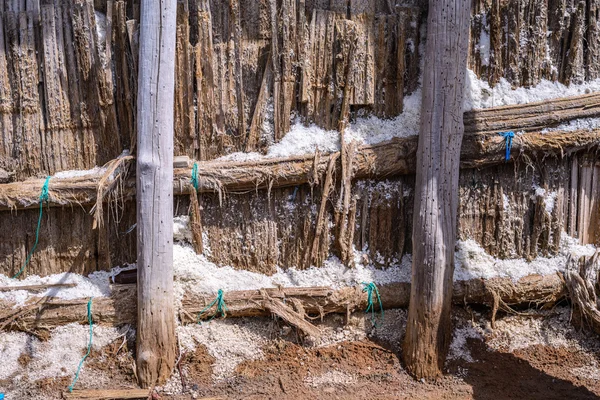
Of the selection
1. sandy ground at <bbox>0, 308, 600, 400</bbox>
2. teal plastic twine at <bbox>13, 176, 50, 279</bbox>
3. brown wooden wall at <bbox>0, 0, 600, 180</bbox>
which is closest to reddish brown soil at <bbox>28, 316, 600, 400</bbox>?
sandy ground at <bbox>0, 308, 600, 400</bbox>

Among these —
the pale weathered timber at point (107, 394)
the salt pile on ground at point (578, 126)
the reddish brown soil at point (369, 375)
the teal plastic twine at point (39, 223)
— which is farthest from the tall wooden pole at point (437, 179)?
the teal plastic twine at point (39, 223)

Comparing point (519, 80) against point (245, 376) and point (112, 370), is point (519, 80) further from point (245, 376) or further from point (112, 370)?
point (112, 370)

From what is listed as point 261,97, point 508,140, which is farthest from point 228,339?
point 508,140

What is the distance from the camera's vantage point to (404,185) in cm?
371

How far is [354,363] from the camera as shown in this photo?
3525 mm

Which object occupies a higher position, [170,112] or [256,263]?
[170,112]

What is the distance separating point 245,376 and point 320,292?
2.42 feet

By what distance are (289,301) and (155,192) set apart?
1149mm

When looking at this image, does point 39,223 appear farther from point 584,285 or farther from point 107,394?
point 584,285

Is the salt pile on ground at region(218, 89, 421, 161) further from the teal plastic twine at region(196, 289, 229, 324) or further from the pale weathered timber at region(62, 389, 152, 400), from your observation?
the pale weathered timber at region(62, 389, 152, 400)

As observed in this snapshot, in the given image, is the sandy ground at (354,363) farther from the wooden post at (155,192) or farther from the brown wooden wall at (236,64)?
the brown wooden wall at (236,64)

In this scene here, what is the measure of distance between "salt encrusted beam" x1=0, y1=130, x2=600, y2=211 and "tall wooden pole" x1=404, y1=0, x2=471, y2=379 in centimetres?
20

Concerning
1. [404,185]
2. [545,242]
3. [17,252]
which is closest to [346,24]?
[404,185]

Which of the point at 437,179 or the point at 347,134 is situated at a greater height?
the point at 347,134
